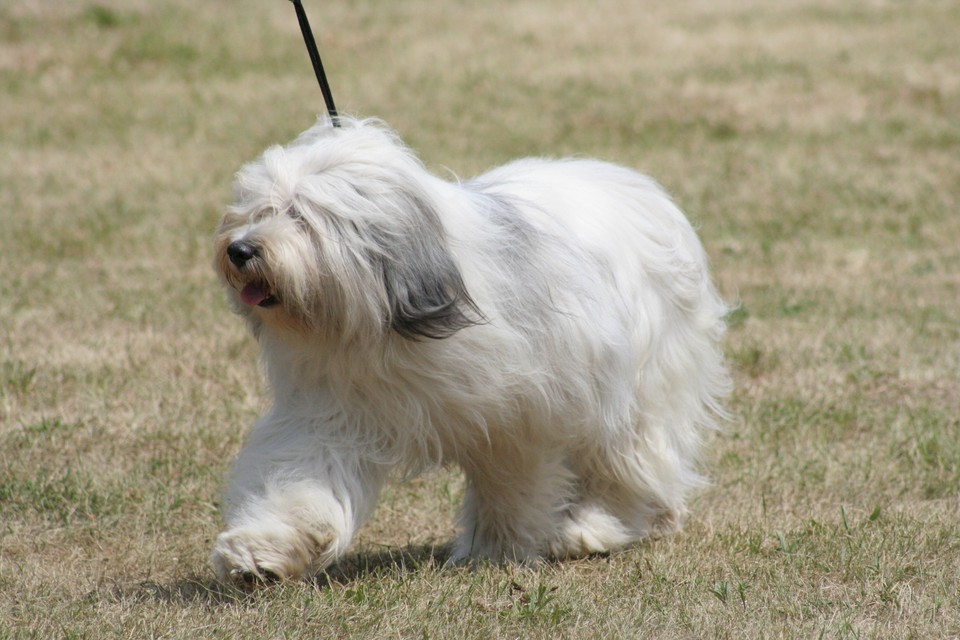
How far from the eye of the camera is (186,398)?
636 cm

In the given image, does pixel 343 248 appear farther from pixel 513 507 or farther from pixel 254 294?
pixel 513 507

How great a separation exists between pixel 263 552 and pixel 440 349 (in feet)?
2.58

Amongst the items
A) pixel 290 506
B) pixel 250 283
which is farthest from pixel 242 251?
pixel 290 506

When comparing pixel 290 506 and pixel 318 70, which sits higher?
pixel 318 70

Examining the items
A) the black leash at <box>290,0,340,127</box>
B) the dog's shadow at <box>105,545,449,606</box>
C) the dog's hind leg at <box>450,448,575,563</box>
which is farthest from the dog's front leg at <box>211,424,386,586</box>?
the black leash at <box>290,0,340,127</box>

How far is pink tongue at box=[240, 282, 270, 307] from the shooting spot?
12.7ft

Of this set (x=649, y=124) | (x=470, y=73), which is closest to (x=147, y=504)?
(x=649, y=124)

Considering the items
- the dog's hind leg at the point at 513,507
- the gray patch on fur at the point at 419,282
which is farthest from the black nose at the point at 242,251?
the dog's hind leg at the point at 513,507

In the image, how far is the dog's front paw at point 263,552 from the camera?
12.8 ft

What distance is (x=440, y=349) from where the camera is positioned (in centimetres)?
404

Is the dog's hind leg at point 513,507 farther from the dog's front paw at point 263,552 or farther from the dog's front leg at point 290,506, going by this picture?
the dog's front paw at point 263,552

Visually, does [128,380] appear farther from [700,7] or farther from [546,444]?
[700,7]

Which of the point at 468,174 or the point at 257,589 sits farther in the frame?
the point at 468,174

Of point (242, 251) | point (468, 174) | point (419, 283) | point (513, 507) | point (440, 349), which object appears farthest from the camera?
point (468, 174)
